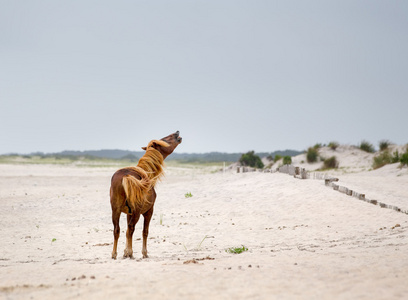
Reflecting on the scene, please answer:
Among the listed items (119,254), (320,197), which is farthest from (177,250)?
(320,197)

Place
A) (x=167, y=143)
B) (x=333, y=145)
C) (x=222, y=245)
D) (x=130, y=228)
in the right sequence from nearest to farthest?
(x=130, y=228)
(x=167, y=143)
(x=222, y=245)
(x=333, y=145)

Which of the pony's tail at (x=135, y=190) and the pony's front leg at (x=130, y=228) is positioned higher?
the pony's tail at (x=135, y=190)

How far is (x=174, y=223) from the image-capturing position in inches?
632

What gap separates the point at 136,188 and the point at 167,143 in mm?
1494

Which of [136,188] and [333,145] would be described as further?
[333,145]

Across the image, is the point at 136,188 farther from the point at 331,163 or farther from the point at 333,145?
the point at 333,145

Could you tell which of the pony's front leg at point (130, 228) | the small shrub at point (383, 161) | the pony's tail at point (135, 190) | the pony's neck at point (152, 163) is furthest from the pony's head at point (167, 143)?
the small shrub at point (383, 161)

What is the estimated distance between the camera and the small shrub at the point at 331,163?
45772 mm

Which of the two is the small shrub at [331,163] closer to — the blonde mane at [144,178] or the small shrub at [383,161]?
the small shrub at [383,161]

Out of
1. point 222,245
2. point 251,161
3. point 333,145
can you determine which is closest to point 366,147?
point 333,145

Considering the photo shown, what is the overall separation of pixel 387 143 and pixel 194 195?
31.5 metres

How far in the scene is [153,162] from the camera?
9711mm

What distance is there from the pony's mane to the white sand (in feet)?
6.26

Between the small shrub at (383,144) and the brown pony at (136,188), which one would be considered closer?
the brown pony at (136,188)
